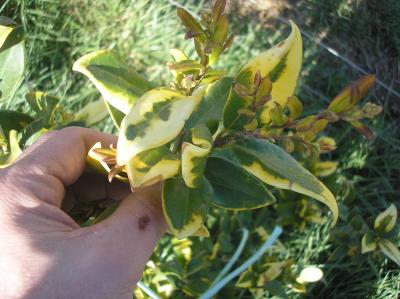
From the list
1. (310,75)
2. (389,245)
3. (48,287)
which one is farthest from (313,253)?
(48,287)

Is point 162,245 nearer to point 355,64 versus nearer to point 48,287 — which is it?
point 48,287

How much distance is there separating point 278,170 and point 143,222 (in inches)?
10.5

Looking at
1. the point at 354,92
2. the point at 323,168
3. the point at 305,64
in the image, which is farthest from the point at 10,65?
the point at 305,64

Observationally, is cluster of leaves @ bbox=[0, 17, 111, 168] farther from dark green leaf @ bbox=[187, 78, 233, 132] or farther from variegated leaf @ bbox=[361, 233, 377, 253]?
variegated leaf @ bbox=[361, 233, 377, 253]

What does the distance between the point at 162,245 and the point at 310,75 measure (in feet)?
3.11

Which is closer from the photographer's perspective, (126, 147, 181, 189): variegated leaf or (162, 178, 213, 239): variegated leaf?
(126, 147, 181, 189): variegated leaf

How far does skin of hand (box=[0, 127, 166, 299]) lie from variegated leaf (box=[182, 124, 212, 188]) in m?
0.14

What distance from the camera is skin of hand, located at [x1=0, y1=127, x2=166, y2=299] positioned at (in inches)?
35.4

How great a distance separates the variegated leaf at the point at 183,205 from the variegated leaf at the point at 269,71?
0.46 ft

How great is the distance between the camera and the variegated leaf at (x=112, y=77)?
3.06 feet

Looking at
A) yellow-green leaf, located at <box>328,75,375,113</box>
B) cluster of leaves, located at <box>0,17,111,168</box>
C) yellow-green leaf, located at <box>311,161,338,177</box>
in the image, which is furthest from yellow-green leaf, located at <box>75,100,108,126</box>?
yellow-green leaf, located at <box>311,161,338,177</box>

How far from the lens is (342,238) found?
5.54 ft

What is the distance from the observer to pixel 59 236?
3.04 feet

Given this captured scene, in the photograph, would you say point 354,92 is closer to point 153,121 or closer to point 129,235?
point 153,121
